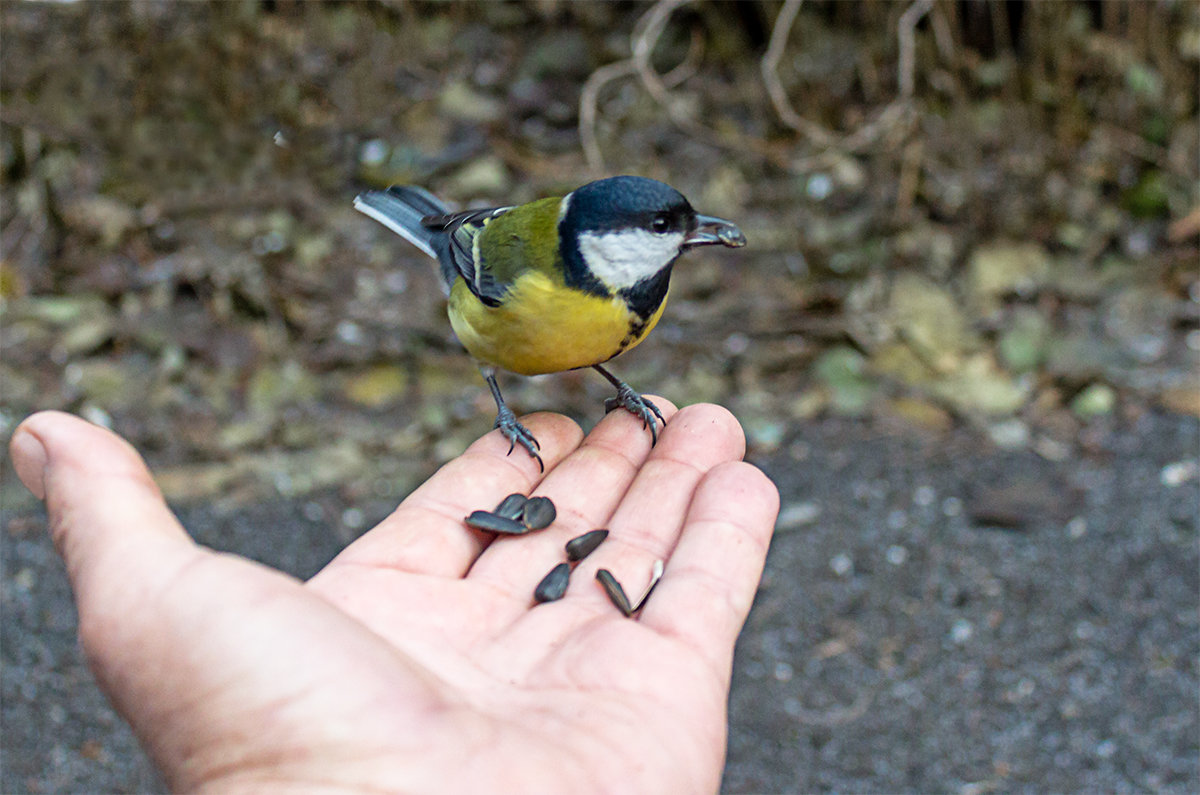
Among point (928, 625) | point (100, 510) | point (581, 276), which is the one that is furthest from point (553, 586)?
point (928, 625)

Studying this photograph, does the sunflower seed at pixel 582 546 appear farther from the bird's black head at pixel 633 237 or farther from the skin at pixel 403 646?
the bird's black head at pixel 633 237

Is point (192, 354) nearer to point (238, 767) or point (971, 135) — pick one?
point (238, 767)

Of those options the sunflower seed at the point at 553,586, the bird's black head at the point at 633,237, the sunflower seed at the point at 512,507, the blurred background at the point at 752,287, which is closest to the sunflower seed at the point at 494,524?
the sunflower seed at the point at 512,507

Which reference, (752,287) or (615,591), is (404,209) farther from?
(752,287)

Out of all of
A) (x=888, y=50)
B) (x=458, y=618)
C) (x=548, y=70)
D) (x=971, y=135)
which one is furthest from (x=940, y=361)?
(x=458, y=618)

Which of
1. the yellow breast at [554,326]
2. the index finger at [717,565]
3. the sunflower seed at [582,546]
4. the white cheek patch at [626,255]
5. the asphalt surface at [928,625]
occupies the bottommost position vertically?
the asphalt surface at [928,625]

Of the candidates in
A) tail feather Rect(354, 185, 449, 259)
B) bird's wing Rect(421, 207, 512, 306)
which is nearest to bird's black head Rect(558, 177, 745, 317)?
bird's wing Rect(421, 207, 512, 306)

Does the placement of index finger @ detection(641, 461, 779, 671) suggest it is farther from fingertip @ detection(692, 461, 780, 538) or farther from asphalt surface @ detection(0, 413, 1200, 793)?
asphalt surface @ detection(0, 413, 1200, 793)
